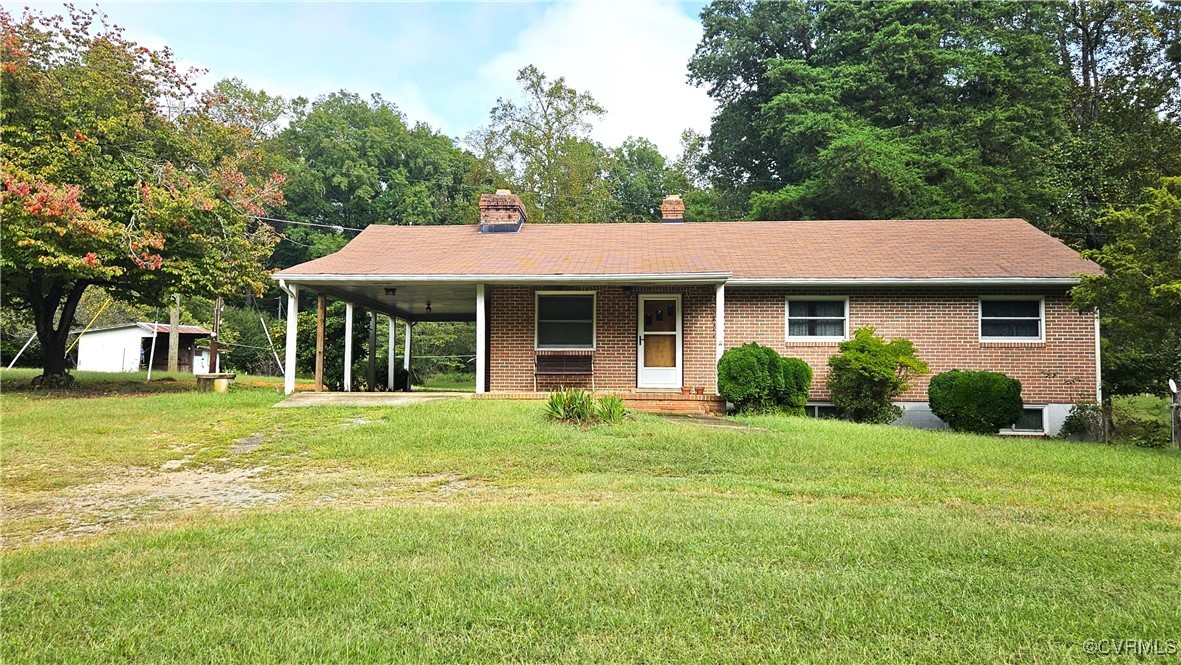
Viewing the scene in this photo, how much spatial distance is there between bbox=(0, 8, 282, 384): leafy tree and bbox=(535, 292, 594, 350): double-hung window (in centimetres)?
750

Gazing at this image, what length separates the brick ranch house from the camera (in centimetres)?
1312

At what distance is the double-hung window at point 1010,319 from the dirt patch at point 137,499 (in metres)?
12.9

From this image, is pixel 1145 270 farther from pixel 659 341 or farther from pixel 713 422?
pixel 659 341

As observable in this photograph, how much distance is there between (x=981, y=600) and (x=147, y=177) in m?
17.9

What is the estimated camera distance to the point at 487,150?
3541cm

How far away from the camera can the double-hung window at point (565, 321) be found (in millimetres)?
14320

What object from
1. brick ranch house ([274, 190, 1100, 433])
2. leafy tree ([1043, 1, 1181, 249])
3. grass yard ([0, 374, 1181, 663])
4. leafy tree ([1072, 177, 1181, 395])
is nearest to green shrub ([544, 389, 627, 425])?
grass yard ([0, 374, 1181, 663])

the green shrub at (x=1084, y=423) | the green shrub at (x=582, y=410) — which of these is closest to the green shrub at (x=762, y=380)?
the green shrub at (x=582, y=410)

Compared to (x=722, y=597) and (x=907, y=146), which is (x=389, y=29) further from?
(x=907, y=146)

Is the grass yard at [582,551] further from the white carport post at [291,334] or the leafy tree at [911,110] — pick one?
the leafy tree at [911,110]

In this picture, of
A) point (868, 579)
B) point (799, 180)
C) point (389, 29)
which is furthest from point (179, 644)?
point (799, 180)

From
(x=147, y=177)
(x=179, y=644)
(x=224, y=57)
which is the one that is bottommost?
(x=179, y=644)

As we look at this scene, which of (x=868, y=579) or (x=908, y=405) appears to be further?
(x=908, y=405)

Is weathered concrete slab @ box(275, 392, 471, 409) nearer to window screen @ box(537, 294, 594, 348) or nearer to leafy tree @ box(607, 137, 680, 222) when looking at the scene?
window screen @ box(537, 294, 594, 348)
